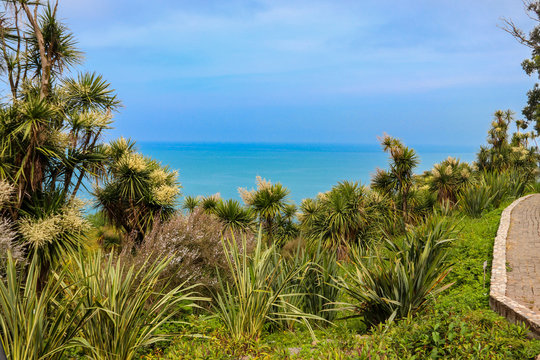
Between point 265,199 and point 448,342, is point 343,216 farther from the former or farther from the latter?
point 448,342

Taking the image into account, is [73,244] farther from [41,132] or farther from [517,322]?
[517,322]

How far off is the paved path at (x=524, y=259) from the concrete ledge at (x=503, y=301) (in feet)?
0.38

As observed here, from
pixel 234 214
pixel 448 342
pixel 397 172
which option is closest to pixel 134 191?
pixel 234 214

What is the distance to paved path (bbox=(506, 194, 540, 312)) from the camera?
6.08 metres

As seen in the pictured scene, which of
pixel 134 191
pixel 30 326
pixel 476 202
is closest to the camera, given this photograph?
pixel 30 326

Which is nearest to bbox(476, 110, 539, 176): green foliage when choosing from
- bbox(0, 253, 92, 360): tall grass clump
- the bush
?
the bush

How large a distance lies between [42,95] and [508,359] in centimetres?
1221

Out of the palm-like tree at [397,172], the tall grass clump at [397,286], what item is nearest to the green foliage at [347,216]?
the palm-like tree at [397,172]

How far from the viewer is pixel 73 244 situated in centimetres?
1127

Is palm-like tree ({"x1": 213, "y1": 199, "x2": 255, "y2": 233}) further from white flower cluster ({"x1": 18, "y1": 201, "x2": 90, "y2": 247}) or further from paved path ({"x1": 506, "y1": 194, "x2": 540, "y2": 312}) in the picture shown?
paved path ({"x1": 506, "y1": 194, "x2": 540, "y2": 312})

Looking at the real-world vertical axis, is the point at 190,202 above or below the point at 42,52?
below

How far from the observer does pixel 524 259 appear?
8.05 meters

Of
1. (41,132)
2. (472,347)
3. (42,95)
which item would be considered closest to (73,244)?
(41,132)

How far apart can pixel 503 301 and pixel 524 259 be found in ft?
10.3
